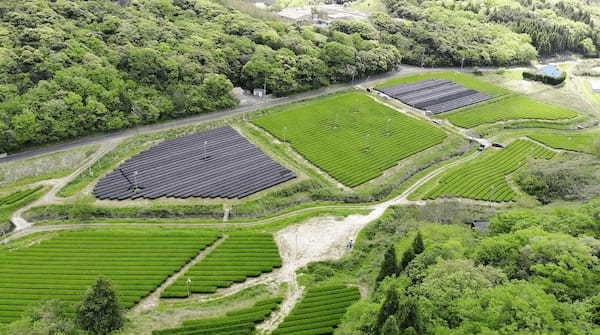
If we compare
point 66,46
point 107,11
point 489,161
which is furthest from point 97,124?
point 489,161

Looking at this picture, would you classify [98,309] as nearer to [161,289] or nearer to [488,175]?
[161,289]

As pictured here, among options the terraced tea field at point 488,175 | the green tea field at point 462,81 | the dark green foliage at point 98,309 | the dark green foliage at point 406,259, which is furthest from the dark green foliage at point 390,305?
the green tea field at point 462,81

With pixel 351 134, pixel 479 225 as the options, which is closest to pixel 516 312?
pixel 479 225

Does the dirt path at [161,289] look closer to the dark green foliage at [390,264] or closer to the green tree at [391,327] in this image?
the dark green foliage at [390,264]

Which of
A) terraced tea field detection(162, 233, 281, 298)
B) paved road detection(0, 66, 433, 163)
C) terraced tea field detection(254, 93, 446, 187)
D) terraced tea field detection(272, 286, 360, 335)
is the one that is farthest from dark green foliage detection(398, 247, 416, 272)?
paved road detection(0, 66, 433, 163)

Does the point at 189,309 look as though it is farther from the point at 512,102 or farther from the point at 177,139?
the point at 512,102

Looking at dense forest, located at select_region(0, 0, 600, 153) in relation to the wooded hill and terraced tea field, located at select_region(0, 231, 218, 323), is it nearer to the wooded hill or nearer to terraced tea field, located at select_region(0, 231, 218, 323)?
the wooded hill
